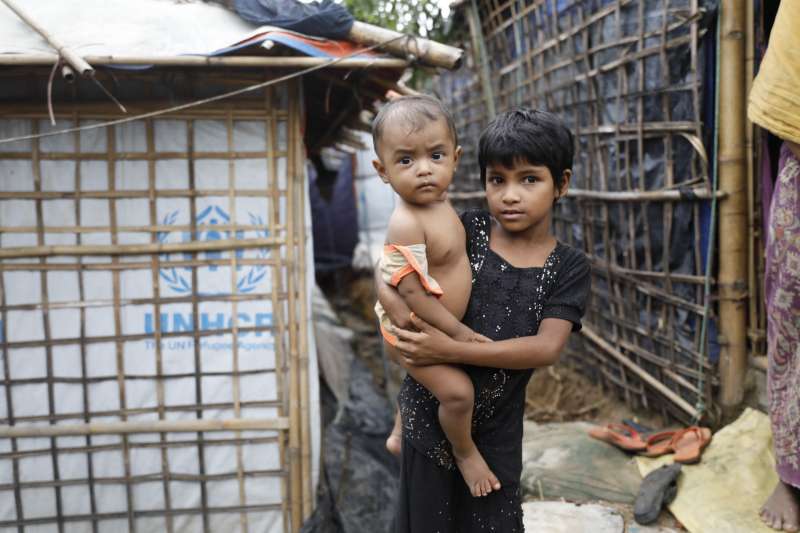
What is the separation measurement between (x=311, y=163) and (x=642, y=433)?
18.6ft

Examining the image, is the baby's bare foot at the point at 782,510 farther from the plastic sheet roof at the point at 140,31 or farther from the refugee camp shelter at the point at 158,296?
the plastic sheet roof at the point at 140,31

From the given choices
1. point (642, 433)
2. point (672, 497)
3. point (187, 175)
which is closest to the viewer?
point (672, 497)

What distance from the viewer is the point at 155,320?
3.69 metres

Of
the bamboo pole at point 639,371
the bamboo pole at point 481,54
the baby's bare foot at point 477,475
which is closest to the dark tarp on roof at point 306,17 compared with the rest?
the baby's bare foot at point 477,475

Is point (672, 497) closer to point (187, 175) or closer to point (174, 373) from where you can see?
point (174, 373)

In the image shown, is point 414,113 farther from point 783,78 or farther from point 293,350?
point 293,350

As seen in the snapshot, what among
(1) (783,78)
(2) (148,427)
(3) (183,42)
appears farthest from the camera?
(2) (148,427)

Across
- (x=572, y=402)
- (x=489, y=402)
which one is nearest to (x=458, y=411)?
(x=489, y=402)

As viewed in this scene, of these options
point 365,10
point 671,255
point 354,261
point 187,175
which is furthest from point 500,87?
point 354,261

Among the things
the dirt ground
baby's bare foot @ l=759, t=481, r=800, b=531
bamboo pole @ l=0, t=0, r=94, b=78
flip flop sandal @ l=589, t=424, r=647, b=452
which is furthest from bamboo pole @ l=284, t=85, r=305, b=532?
baby's bare foot @ l=759, t=481, r=800, b=531

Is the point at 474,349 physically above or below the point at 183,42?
below

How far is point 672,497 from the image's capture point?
10.2 feet

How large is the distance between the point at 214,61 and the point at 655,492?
281cm

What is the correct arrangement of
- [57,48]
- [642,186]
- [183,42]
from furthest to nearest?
[642,186]
[183,42]
[57,48]
